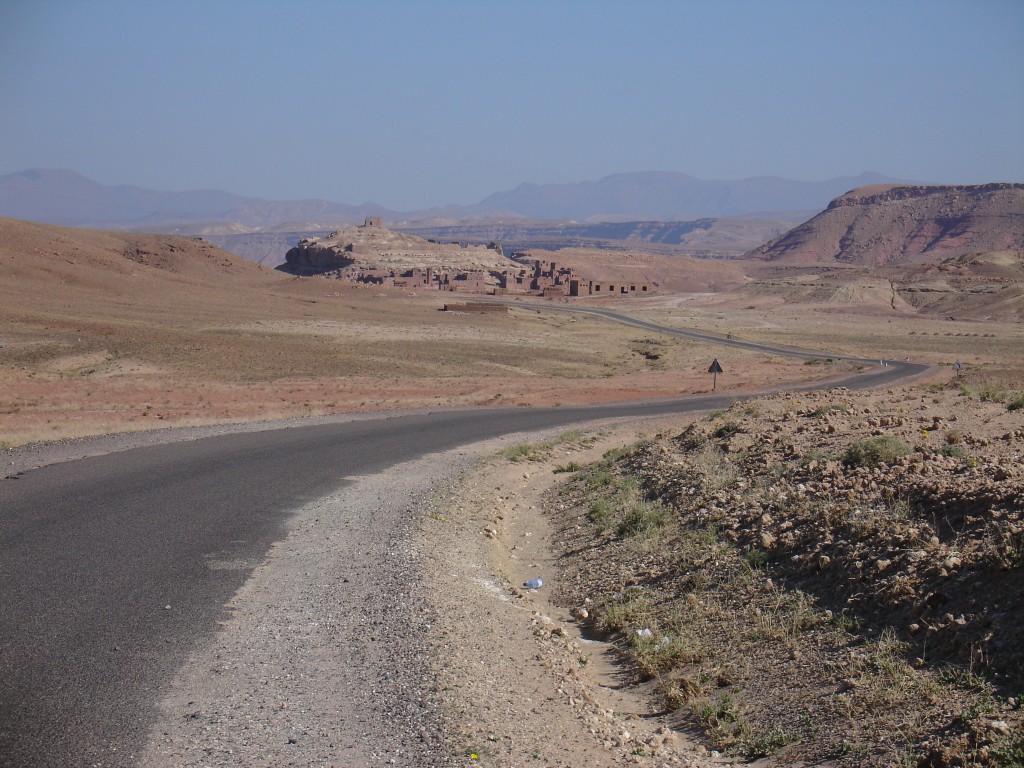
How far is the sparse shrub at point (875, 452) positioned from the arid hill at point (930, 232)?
171 m

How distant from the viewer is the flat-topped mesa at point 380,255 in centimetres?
12269

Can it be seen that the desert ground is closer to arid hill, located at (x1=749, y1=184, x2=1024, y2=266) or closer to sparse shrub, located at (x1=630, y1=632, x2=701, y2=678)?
sparse shrub, located at (x1=630, y1=632, x2=701, y2=678)

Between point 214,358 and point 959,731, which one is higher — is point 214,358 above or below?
below

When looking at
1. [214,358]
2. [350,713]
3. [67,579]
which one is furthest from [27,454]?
[214,358]

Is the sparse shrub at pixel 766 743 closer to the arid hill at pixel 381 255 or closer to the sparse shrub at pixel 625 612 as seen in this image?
the sparse shrub at pixel 625 612

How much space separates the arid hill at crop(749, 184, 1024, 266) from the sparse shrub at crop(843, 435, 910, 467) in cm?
17065

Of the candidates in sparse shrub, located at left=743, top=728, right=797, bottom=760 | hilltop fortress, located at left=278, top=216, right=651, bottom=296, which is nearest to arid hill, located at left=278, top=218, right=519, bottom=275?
hilltop fortress, located at left=278, top=216, right=651, bottom=296

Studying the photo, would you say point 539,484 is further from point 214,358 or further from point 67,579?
point 214,358

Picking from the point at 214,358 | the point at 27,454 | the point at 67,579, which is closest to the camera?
the point at 67,579

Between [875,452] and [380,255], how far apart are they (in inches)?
4677

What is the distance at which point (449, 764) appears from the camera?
6.07 meters

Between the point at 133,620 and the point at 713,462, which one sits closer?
the point at 133,620

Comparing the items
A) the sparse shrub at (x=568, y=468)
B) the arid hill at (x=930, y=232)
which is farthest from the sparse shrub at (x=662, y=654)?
the arid hill at (x=930, y=232)

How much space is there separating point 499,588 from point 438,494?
5509 mm
